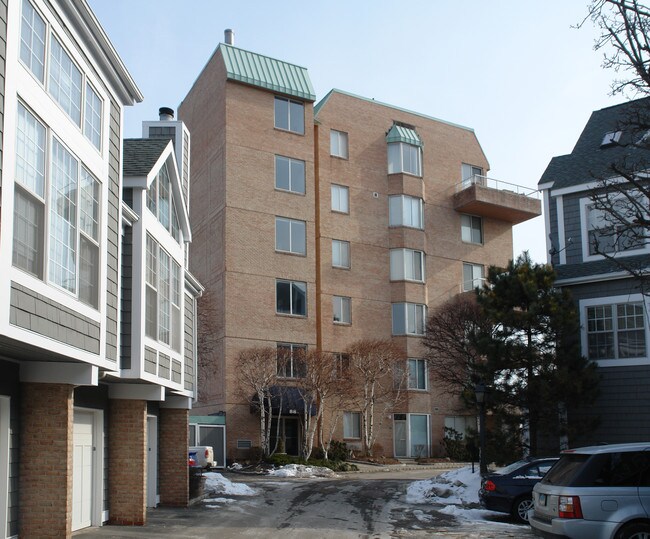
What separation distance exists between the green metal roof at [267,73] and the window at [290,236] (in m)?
6.60

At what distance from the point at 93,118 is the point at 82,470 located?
20.5ft

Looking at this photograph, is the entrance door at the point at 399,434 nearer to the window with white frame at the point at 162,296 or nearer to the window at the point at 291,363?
the window at the point at 291,363

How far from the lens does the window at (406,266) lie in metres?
43.5

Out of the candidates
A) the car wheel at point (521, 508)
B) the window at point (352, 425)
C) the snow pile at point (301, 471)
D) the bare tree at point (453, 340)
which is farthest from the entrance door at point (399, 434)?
the car wheel at point (521, 508)

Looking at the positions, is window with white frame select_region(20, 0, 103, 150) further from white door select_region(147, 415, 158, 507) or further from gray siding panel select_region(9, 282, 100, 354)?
white door select_region(147, 415, 158, 507)

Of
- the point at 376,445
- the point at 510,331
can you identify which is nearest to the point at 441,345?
the point at 376,445

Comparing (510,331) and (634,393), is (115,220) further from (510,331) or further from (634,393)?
(634,393)

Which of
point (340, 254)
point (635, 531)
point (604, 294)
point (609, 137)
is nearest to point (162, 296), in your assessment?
point (635, 531)

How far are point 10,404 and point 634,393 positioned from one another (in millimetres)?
16849

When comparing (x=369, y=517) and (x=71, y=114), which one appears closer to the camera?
(x=71, y=114)

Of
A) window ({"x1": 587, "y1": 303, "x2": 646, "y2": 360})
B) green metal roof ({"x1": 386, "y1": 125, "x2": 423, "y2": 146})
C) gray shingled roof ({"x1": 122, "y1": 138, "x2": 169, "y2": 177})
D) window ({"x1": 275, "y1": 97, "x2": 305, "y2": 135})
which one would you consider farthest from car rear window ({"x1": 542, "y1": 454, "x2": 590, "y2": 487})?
green metal roof ({"x1": 386, "y1": 125, "x2": 423, "y2": 146})

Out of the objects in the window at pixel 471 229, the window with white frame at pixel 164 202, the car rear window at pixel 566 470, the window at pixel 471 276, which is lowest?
the car rear window at pixel 566 470

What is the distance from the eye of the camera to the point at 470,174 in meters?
48.2

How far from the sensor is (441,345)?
3438cm
